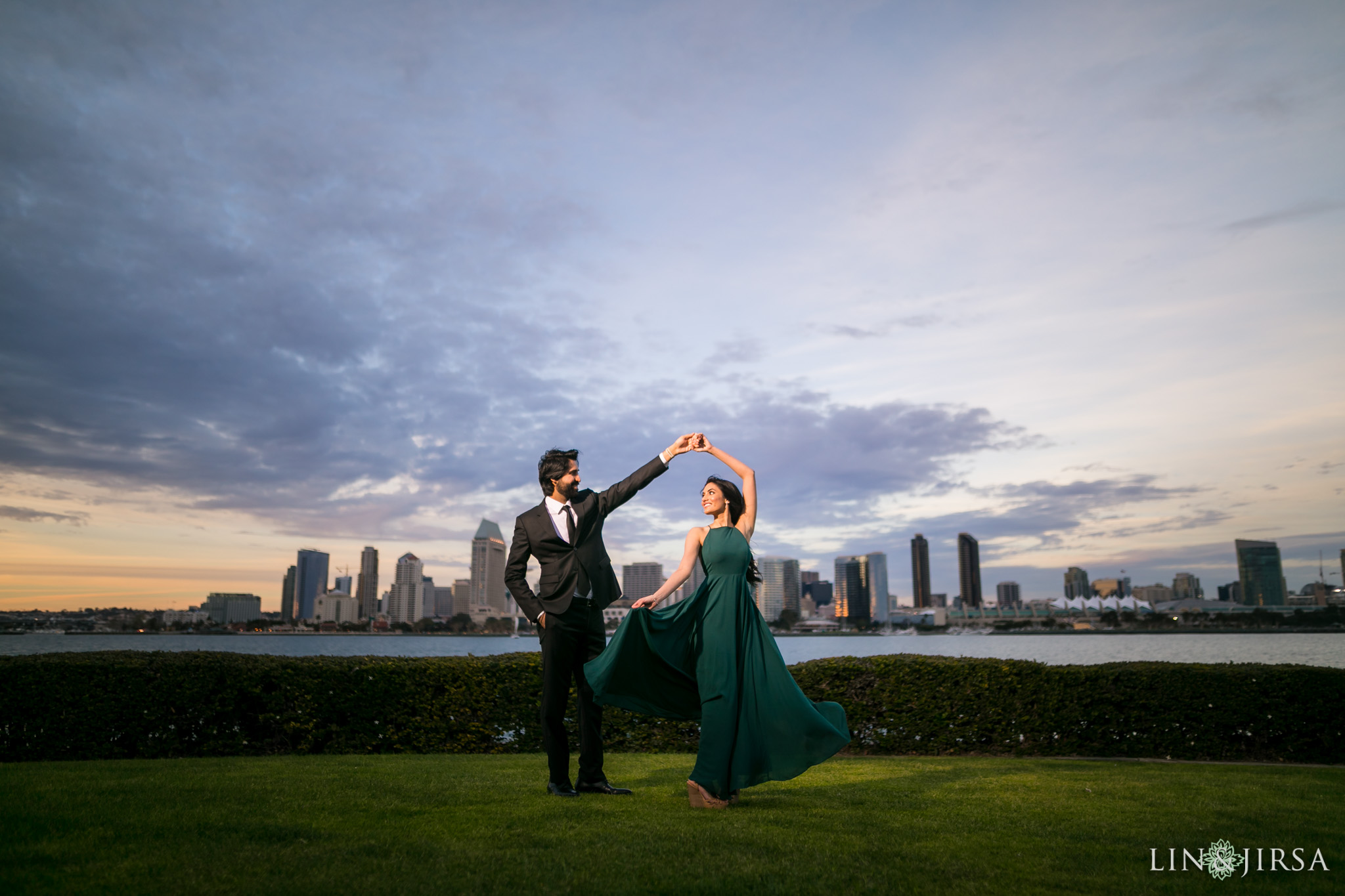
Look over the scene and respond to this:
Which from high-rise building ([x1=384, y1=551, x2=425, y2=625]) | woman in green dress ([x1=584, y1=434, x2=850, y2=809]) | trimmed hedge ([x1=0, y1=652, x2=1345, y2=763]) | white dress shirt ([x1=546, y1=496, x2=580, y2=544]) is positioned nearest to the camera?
woman in green dress ([x1=584, y1=434, x2=850, y2=809])

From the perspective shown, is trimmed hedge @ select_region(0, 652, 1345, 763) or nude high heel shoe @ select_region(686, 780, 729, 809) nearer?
nude high heel shoe @ select_region(686, 780, 729, 809)

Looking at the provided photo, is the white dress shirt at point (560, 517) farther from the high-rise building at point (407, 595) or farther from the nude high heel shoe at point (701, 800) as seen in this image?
the high-rise building at point (407, 595)

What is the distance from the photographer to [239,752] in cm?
896

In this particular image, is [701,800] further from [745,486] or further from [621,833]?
[745,486]

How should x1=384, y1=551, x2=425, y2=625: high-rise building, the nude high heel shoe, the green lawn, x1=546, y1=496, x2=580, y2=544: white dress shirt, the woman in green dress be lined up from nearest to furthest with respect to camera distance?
the green lawn < the nude high heel shoe < the woman in green dress < x1=546, y1=496, x2=580, y2=544: white dress shirt < x1=384, y1=551, x2=425, y2=625: high-rise building

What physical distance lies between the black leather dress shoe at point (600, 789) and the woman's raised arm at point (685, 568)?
1.49 metres

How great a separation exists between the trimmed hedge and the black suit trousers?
13.2 feet

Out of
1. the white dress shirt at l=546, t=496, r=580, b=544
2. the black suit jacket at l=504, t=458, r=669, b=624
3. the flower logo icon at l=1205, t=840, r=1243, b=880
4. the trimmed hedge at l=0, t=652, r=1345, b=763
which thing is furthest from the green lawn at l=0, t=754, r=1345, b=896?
the white dress shirt at l=546, t=496, r=580, b=544

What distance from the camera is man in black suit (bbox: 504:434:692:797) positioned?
6148 mm

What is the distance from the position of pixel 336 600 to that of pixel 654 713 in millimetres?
138248

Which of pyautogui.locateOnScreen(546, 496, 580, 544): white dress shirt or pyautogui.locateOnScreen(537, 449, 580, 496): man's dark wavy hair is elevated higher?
pyautogui.locateOnScreen(537, 449, 580, 496): man's dark wavy hair

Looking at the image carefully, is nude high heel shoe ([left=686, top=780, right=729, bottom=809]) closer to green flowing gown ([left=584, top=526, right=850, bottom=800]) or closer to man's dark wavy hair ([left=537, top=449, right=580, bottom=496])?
green flowing gown ([left=584, top=526, right=850, bottom=800])

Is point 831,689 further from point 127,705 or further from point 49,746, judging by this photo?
point 49,746

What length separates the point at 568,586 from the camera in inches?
244
